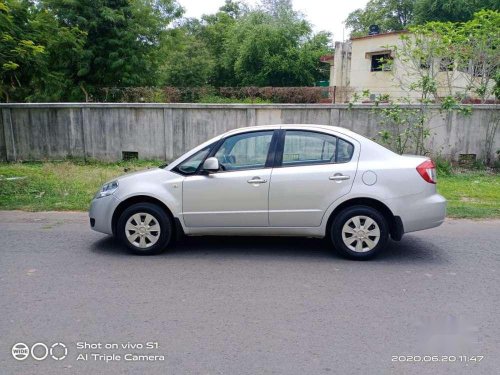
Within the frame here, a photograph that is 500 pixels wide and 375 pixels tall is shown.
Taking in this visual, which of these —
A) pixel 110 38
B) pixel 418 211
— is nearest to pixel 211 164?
pixel 418 211

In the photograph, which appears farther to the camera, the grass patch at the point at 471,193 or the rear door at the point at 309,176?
the grass patch at the point at 471,193

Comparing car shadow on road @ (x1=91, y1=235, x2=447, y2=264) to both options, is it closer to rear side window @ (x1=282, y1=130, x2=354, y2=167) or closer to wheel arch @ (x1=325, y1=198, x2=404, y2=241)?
wheel arch @ (x1=325, y1=198, x2=404, y2=241)

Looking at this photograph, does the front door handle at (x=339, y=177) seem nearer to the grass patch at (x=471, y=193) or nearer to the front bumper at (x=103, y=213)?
the front bumper at (x=103, y=213)

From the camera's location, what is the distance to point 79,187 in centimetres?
984

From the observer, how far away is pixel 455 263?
5285 mm

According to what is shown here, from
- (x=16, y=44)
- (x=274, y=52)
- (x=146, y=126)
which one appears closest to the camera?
(x=16, y=44)

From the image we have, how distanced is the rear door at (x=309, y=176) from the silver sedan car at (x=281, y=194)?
0.01 m

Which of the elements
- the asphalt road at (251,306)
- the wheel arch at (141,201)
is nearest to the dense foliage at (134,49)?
the wheel arch at (141,201)

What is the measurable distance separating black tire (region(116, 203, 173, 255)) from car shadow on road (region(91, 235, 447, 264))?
16 centimetres

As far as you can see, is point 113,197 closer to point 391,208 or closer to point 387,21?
point 391,208

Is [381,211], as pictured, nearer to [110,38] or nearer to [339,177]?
[339,177]

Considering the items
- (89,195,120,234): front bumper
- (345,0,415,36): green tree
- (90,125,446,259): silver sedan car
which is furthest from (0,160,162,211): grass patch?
(345,0,415,36): green tree

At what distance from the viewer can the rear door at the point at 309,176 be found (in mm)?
5273

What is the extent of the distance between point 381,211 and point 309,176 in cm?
96
